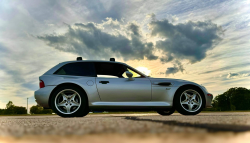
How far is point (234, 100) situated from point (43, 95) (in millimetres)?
93445

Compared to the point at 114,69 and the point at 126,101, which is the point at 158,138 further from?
the point at 114,69

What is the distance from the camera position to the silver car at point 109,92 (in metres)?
5.54

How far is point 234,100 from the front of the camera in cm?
8656

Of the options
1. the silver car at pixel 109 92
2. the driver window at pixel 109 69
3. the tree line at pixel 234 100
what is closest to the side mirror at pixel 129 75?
the silver car at pixel 109 92

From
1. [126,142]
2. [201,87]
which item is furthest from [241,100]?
[126,142]

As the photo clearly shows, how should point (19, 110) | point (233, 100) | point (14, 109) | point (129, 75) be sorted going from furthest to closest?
point (14, 109), point (19, 110), point (233, 100), point (129, 75)

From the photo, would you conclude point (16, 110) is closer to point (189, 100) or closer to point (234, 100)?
point (234, 100)

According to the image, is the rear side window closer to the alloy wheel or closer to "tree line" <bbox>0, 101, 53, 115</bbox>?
the alloy wheel

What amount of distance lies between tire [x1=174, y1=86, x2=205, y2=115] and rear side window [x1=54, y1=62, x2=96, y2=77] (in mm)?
2373

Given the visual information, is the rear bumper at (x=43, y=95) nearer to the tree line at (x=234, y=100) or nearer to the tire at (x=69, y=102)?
the tire at (x=69, y=102)

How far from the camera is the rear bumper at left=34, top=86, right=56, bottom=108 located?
18.6 feet

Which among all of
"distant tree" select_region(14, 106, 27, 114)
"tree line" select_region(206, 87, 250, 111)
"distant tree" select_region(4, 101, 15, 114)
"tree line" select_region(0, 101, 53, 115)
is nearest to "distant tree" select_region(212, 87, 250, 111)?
"tree line" select_region(206, 87, 250, 111)

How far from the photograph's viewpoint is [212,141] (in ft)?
5.21

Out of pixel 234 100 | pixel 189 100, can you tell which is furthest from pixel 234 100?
pixel 189 100
